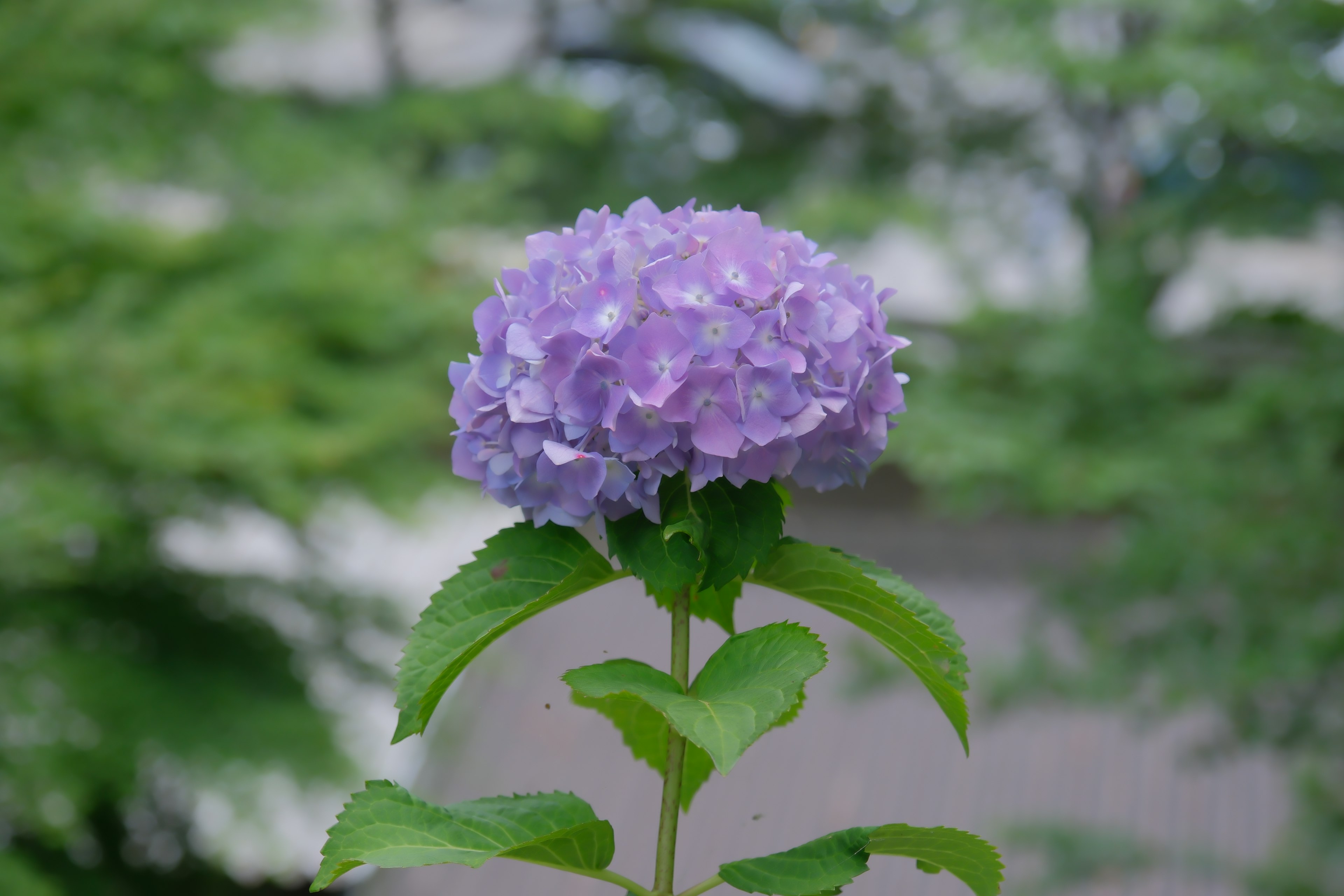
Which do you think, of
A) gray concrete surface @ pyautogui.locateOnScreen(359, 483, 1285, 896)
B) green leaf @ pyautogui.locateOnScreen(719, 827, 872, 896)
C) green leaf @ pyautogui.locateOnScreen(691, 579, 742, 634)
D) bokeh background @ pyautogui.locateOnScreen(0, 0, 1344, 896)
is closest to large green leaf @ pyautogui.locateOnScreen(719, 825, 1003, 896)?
green leaf @ pyautogui.locateOnScreen(719, 827, 872, 896)

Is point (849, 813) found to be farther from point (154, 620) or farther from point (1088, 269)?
point (154, 620)

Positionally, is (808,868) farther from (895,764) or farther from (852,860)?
(895,764)

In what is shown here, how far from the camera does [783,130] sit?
17.0 ft

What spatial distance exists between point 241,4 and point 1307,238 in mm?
2525

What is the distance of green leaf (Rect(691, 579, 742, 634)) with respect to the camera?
530mm

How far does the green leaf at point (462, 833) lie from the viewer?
1.38 feet

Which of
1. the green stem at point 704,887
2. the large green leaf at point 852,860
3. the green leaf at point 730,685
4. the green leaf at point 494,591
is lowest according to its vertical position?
the green stem at point 704,887

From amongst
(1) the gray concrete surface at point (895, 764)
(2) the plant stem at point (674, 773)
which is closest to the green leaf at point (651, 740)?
(2) the plant stem at point (674, 773)

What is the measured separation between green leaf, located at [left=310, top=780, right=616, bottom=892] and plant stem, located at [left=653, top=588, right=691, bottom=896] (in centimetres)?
2

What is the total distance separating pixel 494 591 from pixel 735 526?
10 centimetres

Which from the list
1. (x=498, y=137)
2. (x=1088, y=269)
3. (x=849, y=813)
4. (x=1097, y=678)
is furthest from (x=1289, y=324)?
(x=498, y=137)

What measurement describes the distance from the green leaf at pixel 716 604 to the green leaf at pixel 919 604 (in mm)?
65

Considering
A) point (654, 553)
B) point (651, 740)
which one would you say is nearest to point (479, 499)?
point (651, 740)

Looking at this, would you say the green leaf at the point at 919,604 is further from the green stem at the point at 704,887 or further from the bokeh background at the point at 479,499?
the bokeh background at the point at 479,499
